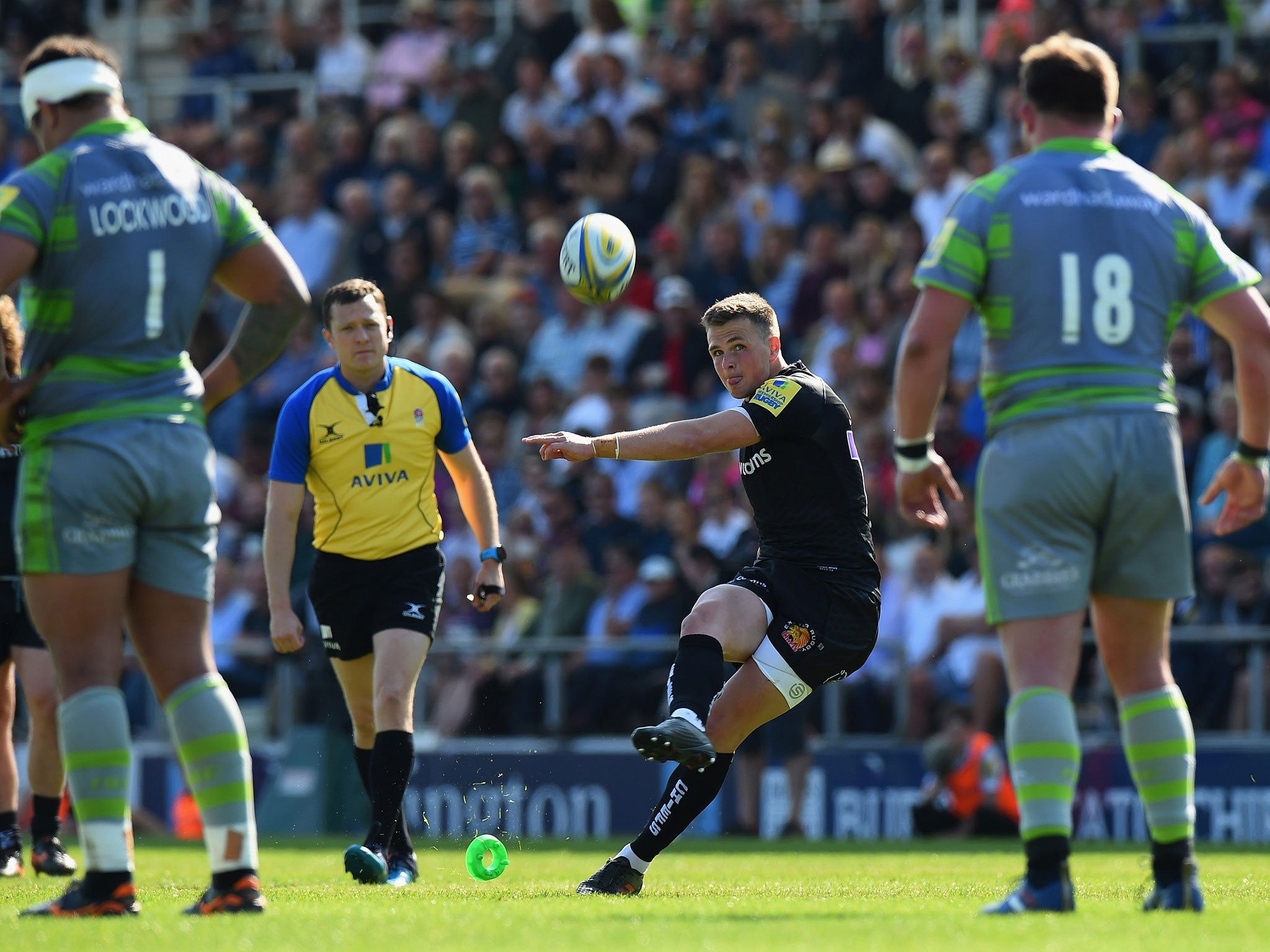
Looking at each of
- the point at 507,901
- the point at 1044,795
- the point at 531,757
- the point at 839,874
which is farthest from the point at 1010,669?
the point at 531,757

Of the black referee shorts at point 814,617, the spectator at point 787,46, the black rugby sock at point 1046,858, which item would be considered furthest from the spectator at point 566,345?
the black rugby sock at point 1046,858

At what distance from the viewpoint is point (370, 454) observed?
8688 millimetres

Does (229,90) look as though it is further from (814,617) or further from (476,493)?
(814,617)

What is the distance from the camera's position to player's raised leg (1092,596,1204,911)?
577 cm

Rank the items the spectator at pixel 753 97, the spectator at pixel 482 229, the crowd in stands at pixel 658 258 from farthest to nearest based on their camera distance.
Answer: the spectator at pixel 482 229 → the spectator at pixel 753 97 → the crowd in stands at pixel 658 258

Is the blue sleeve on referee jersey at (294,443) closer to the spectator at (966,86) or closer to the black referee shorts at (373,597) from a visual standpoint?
the black referee shorts at (373,597)

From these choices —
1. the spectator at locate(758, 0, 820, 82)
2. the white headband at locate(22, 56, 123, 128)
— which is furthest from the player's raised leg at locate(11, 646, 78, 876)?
the spectator at locate(758, 0, 820, 82)

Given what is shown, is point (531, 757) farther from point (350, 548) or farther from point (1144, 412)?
point (1144, 412)

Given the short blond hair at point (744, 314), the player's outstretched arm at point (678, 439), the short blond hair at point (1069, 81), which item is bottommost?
the player's outstretched arm at point (678, 439)

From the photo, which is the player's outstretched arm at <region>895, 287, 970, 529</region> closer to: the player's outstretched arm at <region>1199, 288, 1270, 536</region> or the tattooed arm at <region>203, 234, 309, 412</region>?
the player's outstretched arm at <region>1199, 288, 1270, 536</region>

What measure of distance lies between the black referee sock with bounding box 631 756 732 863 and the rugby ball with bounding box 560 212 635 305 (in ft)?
10.8

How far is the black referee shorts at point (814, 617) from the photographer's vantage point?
7672mm

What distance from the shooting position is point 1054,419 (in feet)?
Result: 18.6

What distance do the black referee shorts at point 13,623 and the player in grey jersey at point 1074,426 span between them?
5157 millimetres
